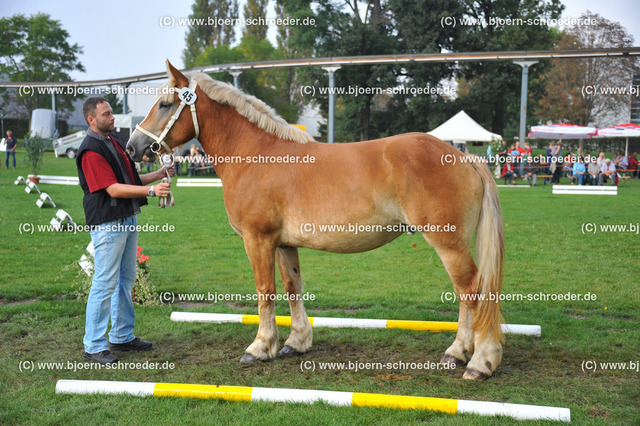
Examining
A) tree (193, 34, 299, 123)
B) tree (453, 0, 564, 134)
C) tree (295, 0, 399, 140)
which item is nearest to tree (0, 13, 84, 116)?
tree (193, 34, 299, 123)

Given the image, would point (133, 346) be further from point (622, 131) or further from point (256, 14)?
point (256, 14)

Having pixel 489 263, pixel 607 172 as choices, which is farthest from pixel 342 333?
Answer: pixel 607 172

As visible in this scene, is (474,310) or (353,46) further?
(353,46)

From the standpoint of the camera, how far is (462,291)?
4.36 m

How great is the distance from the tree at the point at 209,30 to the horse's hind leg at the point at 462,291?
66.3m

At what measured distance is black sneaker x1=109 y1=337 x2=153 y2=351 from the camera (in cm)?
510

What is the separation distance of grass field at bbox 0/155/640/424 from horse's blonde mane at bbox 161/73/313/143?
7.42ft

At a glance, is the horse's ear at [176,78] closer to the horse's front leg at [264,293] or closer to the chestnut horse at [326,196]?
the chestnut horse at [326,196]

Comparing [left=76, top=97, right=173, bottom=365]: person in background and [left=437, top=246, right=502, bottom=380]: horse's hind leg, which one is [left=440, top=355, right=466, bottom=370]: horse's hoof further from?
[left=76, top=97, right=173, bottom=365]: person in background

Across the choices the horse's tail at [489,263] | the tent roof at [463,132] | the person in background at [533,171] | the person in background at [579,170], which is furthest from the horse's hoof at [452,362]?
the tent roof at [463,132]

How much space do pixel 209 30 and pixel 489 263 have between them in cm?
6791

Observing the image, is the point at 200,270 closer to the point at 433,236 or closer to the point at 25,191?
the point at 433,236

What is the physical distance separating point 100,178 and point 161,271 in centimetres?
397

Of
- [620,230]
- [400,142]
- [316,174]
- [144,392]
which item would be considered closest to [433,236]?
[400,142]
